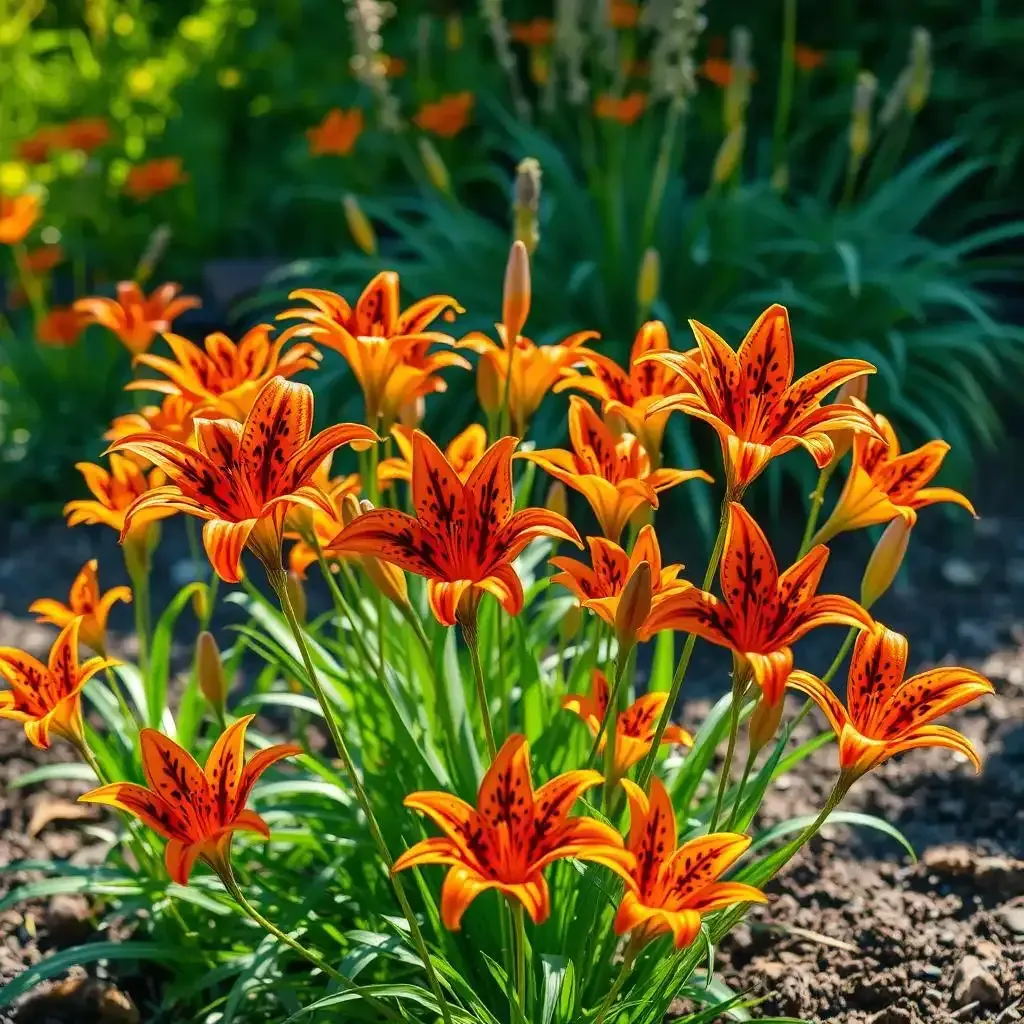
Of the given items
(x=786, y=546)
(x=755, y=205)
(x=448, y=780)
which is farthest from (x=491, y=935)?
(x=755, y=205)

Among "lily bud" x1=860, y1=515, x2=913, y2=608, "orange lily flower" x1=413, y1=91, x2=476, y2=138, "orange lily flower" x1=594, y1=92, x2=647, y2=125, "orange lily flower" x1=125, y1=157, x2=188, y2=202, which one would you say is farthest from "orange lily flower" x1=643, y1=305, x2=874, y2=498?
"orange lily flower" x1=125, y1=157, x2=188, y2=202

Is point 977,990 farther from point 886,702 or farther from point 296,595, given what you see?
point 296,595

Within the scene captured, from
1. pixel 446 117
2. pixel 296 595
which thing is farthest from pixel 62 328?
pixel 296 595

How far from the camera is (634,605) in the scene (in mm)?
1367

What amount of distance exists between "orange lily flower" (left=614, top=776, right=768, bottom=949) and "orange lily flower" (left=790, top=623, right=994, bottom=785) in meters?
0.16

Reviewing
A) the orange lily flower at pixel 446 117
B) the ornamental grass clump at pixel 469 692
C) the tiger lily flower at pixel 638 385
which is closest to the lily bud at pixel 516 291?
the ornamental grass clump at pixel 469 692

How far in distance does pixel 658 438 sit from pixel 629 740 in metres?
0.40

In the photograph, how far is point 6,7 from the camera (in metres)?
5.75

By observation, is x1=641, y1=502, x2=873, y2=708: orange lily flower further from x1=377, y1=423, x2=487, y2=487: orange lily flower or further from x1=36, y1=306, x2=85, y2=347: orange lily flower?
x1=36, y1=306, x2=85, y2=347: orange lily flower

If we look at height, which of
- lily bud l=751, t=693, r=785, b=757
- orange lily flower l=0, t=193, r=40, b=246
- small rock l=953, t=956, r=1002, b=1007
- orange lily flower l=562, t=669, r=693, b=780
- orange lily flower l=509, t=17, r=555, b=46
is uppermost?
orange lily flower l=509, t=17, r=555, b=46

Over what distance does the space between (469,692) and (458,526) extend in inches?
31.4

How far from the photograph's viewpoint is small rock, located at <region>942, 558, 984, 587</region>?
3.56 m

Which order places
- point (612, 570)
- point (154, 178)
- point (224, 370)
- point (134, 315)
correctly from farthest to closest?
point (154, 178) < point (134, 315) < point (224, 370) < point (612, 570)

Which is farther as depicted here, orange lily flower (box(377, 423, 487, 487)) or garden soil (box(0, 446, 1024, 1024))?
garden soil (box(0, 446, 1024, 1024))
